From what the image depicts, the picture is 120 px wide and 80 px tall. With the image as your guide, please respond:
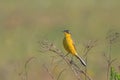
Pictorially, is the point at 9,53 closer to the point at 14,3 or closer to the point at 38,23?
the point at 38,23

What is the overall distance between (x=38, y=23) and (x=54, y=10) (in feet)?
5.65

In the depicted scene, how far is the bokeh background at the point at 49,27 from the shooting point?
32.7 feet

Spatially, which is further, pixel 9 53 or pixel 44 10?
pixel 44 10

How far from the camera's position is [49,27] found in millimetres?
14109

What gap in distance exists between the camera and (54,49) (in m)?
4.39

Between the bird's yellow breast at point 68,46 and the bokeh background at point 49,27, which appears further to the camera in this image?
the bokeh background at point 49,27

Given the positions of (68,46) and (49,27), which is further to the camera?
(49,27)

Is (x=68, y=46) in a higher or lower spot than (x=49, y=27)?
higher

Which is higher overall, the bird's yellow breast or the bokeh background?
the bird's yellow breast

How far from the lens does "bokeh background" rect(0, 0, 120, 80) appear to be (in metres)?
9.96

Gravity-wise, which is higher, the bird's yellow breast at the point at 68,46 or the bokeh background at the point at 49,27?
the bird's yellow breast at the point at 68,46

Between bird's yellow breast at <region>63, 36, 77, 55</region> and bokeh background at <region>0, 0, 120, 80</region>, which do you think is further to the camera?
bokeh background at <region>0, 0, 120, 80</region>

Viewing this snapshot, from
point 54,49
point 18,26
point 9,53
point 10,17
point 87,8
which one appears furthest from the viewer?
point 87,8

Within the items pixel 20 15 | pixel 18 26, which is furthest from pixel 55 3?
pixel 18 26
